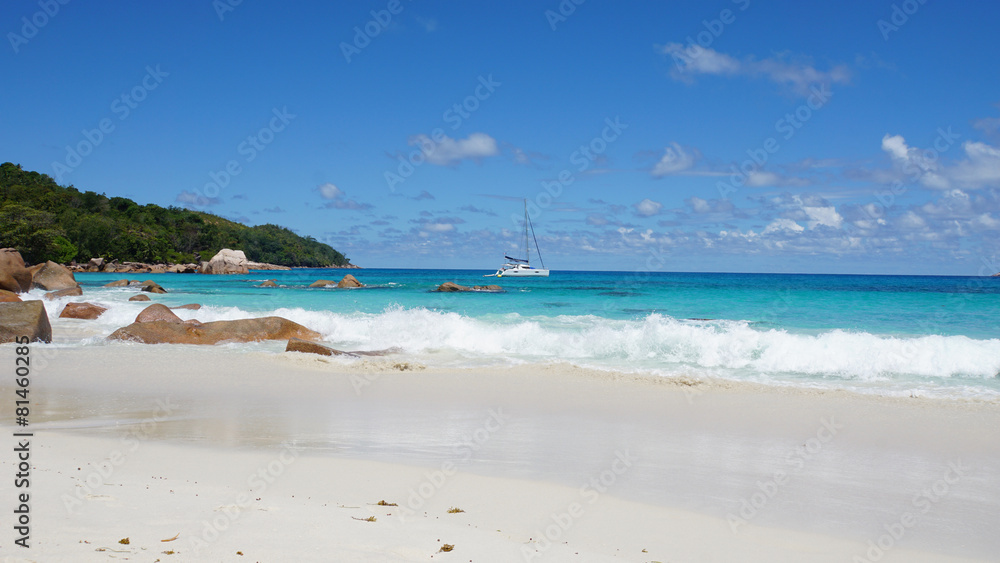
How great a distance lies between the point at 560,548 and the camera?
4.08 metres

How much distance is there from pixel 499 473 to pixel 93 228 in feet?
287

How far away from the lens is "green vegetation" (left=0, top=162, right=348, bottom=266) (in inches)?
2399

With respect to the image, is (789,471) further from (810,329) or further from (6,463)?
(810,329)

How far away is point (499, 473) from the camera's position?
572cm

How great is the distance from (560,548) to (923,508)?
11.3ft

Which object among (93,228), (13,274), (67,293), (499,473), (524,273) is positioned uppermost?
(93,228)

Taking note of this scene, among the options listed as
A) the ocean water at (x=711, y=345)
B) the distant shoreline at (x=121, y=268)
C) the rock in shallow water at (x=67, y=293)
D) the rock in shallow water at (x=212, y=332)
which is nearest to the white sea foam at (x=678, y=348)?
the ocean water at (x=711, y=345)

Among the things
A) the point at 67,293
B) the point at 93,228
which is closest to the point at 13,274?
the point at 67,293

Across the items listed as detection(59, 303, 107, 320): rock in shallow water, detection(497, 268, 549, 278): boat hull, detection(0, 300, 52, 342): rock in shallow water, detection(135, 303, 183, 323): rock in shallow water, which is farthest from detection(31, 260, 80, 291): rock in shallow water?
detection(497, 268, 549, 278): boat hull

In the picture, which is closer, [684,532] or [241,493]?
[684,532]

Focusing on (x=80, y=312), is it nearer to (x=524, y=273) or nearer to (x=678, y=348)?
(x=678, y=348)

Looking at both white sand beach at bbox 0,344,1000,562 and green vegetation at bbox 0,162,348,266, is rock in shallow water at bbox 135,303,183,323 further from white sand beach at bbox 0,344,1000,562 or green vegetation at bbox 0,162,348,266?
green vegetation at bbox 0,162,348,266

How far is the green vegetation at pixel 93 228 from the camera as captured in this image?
6094 centimetres

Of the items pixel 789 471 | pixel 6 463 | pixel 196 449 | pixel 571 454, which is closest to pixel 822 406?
pixel 789 471
